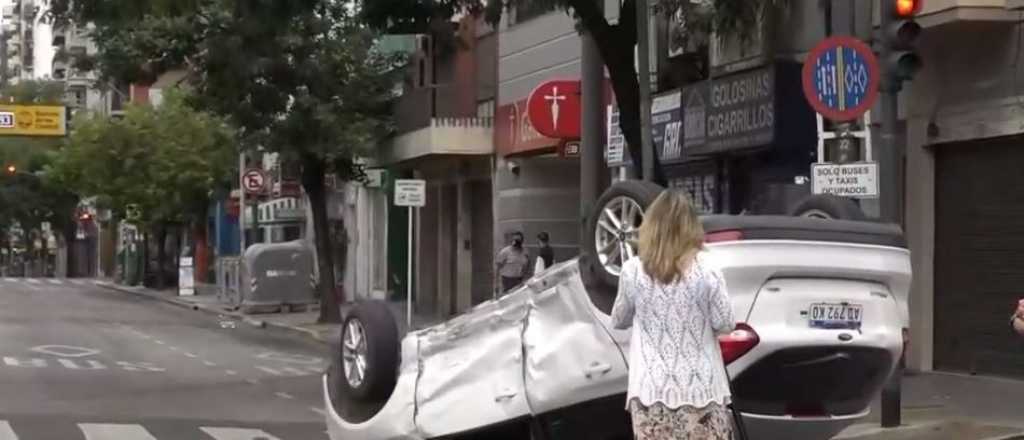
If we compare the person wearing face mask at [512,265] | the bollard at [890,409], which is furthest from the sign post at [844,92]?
the person wearing face mask at [512,265]

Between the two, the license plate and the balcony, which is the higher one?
the balcony

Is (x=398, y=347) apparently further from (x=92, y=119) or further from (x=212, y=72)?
(x=92, y=119)

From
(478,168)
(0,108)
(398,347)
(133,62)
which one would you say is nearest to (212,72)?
(133,62)

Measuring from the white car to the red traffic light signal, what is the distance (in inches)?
199

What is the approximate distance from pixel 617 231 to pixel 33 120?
49312mm

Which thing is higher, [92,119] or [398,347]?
[92,119]

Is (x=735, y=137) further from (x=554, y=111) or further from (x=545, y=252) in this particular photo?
(x=545, y=252)

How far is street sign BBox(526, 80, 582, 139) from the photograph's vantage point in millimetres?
23097

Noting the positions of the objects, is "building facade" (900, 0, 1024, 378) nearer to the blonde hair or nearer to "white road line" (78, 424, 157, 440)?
"white road line" (78, 424, 157, 440)

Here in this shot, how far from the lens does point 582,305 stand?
715 centimetres

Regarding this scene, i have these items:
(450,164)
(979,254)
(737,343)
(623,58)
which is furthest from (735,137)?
(450,164)

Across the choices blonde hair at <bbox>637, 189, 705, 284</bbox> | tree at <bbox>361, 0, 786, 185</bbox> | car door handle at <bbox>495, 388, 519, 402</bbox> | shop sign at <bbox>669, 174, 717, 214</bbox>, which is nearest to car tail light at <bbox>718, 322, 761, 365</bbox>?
blonde hair at <bbox>637, 189, 705, 284</bbox>

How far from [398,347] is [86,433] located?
5264 mm

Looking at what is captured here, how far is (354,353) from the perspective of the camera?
27.5ft
